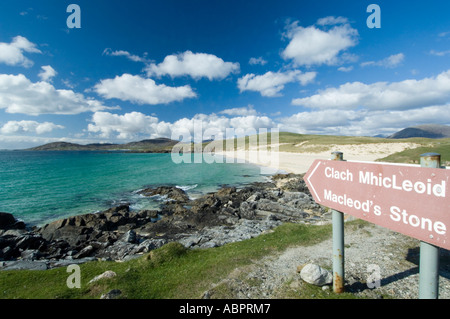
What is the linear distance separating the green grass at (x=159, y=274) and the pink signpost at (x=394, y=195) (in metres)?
4.56

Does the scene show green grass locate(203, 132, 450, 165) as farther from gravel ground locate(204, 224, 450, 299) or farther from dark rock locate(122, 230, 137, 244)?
dark rock locate(122, 230, 137, 244)

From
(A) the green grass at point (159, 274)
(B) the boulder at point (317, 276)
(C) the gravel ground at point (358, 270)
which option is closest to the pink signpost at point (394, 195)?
(B) the boulder at point (317, 276)

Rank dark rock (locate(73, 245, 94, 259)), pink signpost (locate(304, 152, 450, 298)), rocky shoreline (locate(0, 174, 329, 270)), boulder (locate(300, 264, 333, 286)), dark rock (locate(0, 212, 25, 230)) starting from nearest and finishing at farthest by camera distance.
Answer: pink signpost (locate(304, 152, 450, 298)) < boulder (locate(300, 264, 333, 286)) < rocky shoreline (locate(0, 174, 329, 270)) < dark rock (locate(73, 245, 94, 259)) < dark rock (locate(0, 212, 25, 230))

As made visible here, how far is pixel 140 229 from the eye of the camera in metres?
18.9

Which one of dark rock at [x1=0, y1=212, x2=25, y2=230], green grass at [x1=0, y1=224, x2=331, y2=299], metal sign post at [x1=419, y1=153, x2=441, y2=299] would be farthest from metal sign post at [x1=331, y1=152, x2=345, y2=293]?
dark rock at [x1=0, y1=212, x2=25, y2=230]

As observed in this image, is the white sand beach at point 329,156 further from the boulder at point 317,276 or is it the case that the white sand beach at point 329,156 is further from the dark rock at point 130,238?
the boulder at point 317,276

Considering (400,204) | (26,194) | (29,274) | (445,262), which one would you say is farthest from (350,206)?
(26,194)

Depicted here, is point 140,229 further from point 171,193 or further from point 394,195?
point 394,195

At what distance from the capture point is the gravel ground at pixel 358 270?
5895 millimetres

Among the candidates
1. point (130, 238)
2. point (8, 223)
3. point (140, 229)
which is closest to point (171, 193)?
point (140, 229)

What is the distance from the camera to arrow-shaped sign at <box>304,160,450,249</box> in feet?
10.3

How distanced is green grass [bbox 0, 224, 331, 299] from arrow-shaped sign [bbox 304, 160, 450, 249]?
14.9 feet

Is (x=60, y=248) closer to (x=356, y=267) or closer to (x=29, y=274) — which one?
(x=29, y=274)
